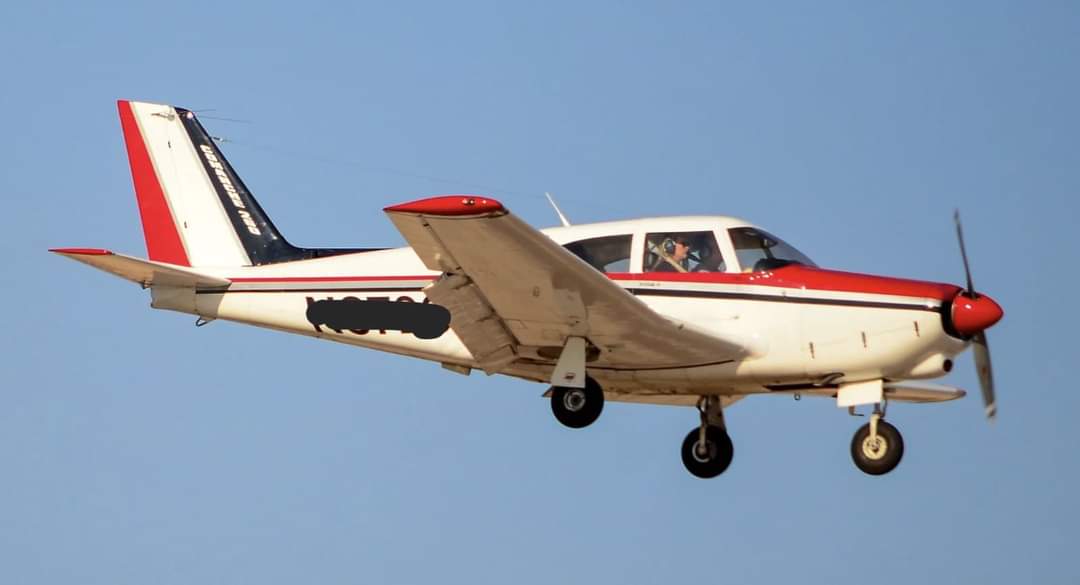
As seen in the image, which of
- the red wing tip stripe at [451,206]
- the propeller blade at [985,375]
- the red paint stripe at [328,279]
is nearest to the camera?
the red wing tip stripe at [451,206]

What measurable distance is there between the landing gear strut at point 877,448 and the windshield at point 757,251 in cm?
183

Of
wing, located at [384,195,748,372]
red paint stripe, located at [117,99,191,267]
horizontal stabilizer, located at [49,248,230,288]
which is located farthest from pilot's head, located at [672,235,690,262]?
red paint stripe, located at [117,99,191,267]

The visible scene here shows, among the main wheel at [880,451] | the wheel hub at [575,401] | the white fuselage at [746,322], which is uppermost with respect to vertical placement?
the white fuselage at [746,322]

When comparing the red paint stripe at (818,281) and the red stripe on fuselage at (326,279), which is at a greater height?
the red stripe on fuselage at (326,279)

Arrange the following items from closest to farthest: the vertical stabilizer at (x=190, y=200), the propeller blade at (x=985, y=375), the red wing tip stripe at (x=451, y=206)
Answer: the red wing tip stripe at (x=451, y=206), the propeller blade at (x=985, y=375), the vertical stabilizer at (x=190, y=200)

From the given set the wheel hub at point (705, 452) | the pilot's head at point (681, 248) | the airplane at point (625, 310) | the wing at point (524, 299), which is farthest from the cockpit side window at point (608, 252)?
the wheel hub at point (705, 452)

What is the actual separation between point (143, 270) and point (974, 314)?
8.83 metres

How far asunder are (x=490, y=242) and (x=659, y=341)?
2346 mm

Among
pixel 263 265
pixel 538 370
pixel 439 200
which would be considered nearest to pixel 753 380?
pixel 538 370

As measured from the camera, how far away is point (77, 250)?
17.9 meters

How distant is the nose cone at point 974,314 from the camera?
16.7m

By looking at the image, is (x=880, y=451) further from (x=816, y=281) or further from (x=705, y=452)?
(x=705, y=452)

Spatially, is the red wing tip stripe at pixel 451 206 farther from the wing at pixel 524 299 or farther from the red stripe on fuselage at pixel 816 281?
the red stripe on fuselage at pixel 816 281

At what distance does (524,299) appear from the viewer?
672 inches
